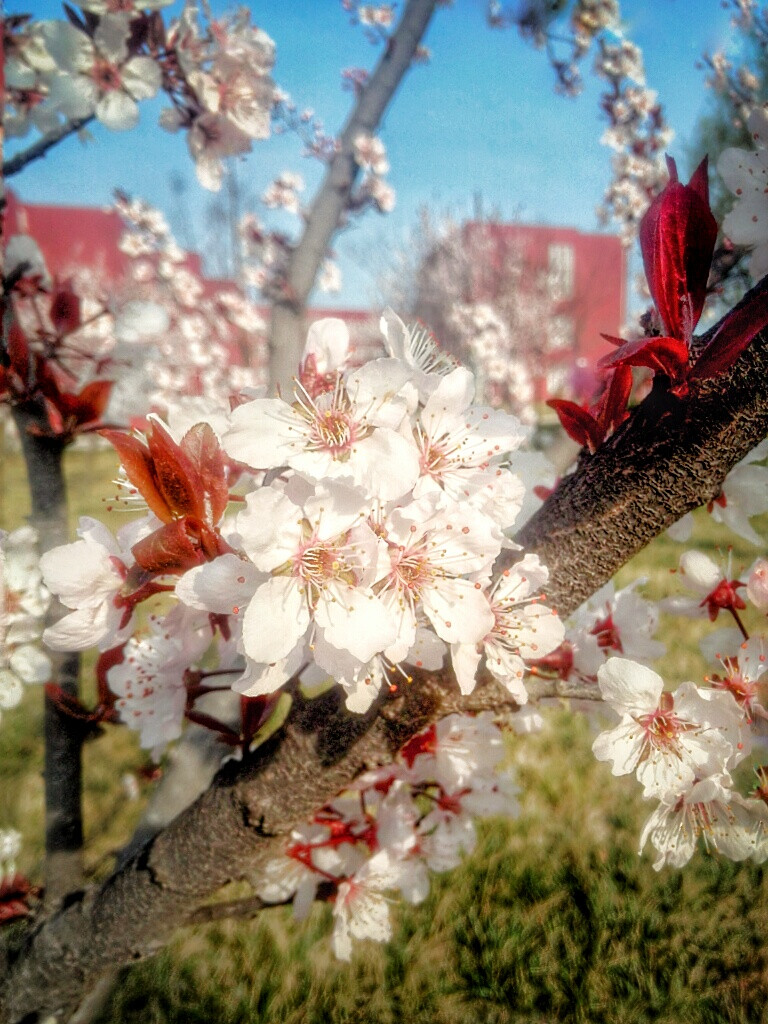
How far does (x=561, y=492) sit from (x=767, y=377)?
227 mm

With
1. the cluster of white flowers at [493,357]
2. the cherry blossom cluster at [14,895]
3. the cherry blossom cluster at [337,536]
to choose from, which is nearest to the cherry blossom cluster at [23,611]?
the cherry blossom cluster at [14,895]

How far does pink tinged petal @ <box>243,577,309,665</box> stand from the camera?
56 cm

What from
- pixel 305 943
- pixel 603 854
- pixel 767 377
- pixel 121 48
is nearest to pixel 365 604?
pixel 767 377

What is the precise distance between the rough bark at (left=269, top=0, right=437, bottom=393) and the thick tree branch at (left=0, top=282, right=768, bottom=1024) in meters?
1.09

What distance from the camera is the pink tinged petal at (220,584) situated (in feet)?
1.91

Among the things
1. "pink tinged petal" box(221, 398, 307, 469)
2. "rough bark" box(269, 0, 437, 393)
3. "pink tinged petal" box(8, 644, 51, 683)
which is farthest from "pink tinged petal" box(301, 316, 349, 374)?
"rough bark" box(269, 0, 437, 393)

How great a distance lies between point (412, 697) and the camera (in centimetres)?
75

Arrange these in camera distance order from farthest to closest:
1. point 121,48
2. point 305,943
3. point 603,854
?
1. point 603,854
2. point 305,943
3. point 121,48

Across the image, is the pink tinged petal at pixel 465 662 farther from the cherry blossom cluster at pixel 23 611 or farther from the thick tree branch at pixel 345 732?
the cherry blossom cluster at pixel 23 611

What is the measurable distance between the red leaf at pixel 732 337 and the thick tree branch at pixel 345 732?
0.9 inches

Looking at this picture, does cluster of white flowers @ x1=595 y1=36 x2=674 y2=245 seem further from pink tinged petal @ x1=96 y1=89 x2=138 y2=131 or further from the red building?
the red building

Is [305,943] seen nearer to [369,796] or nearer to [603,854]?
[369,796]

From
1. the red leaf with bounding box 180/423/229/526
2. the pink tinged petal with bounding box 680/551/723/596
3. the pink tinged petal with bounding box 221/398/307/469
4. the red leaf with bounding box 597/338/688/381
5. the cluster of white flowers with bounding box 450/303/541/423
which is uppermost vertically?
the red leaf with bounding box 597/338/688/381

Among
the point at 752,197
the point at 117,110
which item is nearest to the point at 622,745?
the point at 752,197
